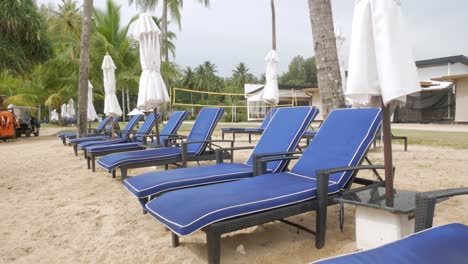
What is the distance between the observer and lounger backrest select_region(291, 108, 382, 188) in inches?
117

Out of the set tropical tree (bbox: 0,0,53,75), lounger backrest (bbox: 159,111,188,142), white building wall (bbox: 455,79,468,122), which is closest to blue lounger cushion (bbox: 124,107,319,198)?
lounger backrest (bbox: 159,111,188,142)

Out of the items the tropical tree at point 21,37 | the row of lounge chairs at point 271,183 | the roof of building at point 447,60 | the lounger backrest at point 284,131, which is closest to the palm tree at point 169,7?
the tropical tree at point 21,37

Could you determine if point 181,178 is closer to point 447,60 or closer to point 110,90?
point 110,90

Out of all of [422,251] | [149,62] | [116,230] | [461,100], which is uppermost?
[149,62]

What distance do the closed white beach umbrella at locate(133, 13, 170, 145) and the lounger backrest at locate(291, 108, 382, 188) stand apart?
12.2 feet

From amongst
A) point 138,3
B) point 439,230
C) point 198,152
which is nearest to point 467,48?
point 138,3

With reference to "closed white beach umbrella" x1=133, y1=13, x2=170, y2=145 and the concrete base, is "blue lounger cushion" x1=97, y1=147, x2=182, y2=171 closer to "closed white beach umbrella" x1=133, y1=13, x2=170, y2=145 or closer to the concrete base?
"closed white beach umbrella" x1=133, y1=13, x2=170, y2=145

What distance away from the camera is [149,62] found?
21.3 feet

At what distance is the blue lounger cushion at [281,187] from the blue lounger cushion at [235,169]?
326mm

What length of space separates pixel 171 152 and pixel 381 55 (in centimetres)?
335

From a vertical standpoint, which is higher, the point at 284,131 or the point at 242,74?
the point at 242,74

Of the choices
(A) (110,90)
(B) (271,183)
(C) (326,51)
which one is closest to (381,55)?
(B) (271,183)

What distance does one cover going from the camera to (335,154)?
124 inches

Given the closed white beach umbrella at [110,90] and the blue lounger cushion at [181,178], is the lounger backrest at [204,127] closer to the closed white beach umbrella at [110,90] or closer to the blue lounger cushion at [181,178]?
the blue lounger cushion at [181,178]
